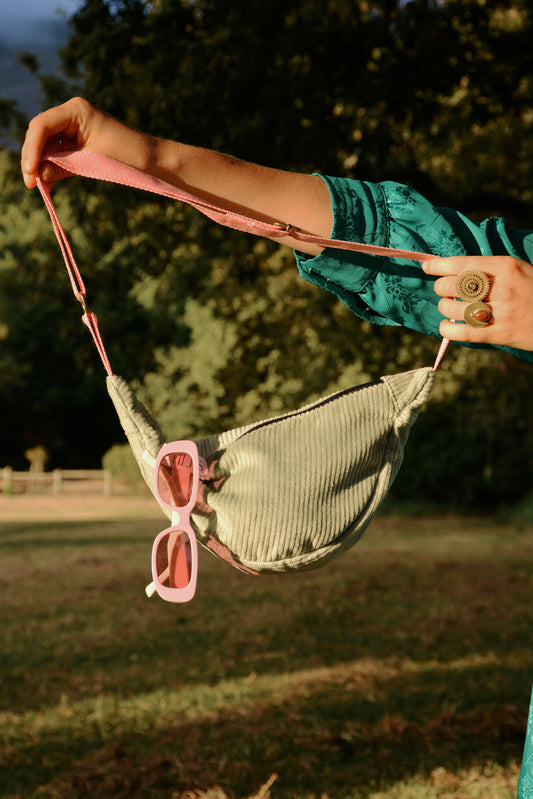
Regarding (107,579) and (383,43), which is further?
(107,579)

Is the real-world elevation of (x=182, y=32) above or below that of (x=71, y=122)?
above

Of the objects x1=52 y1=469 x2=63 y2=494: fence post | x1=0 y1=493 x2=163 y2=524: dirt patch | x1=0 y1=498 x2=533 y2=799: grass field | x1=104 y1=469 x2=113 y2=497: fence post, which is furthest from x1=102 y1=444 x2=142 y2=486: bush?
x1=0 y1=498 x2=533 y2=799: grass field

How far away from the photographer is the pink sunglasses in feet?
4.25

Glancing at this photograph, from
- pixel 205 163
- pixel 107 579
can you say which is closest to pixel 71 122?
pixel 205 163

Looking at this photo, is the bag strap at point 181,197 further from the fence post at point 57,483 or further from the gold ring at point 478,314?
the fence post at point 57,483

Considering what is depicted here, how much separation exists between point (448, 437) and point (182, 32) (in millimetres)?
13230

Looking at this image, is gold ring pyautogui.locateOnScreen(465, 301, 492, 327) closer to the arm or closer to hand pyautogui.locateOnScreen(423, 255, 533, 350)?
hand pyautogui.locateOnScreen(423, 255, 533, 350)

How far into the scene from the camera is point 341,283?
5.19 feet

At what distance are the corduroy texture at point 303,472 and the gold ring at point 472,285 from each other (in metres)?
0.19

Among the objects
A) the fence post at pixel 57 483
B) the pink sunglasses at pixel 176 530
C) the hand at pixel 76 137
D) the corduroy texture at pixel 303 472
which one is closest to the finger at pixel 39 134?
the hand at pixel 76 137

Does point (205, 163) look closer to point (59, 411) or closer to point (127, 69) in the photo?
point (127, 69)

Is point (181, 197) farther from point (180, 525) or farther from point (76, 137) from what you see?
point (180, 525)

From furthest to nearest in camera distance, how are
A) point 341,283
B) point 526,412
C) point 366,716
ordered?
point 526,412 < point 366,716 < point 341,283

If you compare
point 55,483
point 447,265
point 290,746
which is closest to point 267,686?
point 290,746
